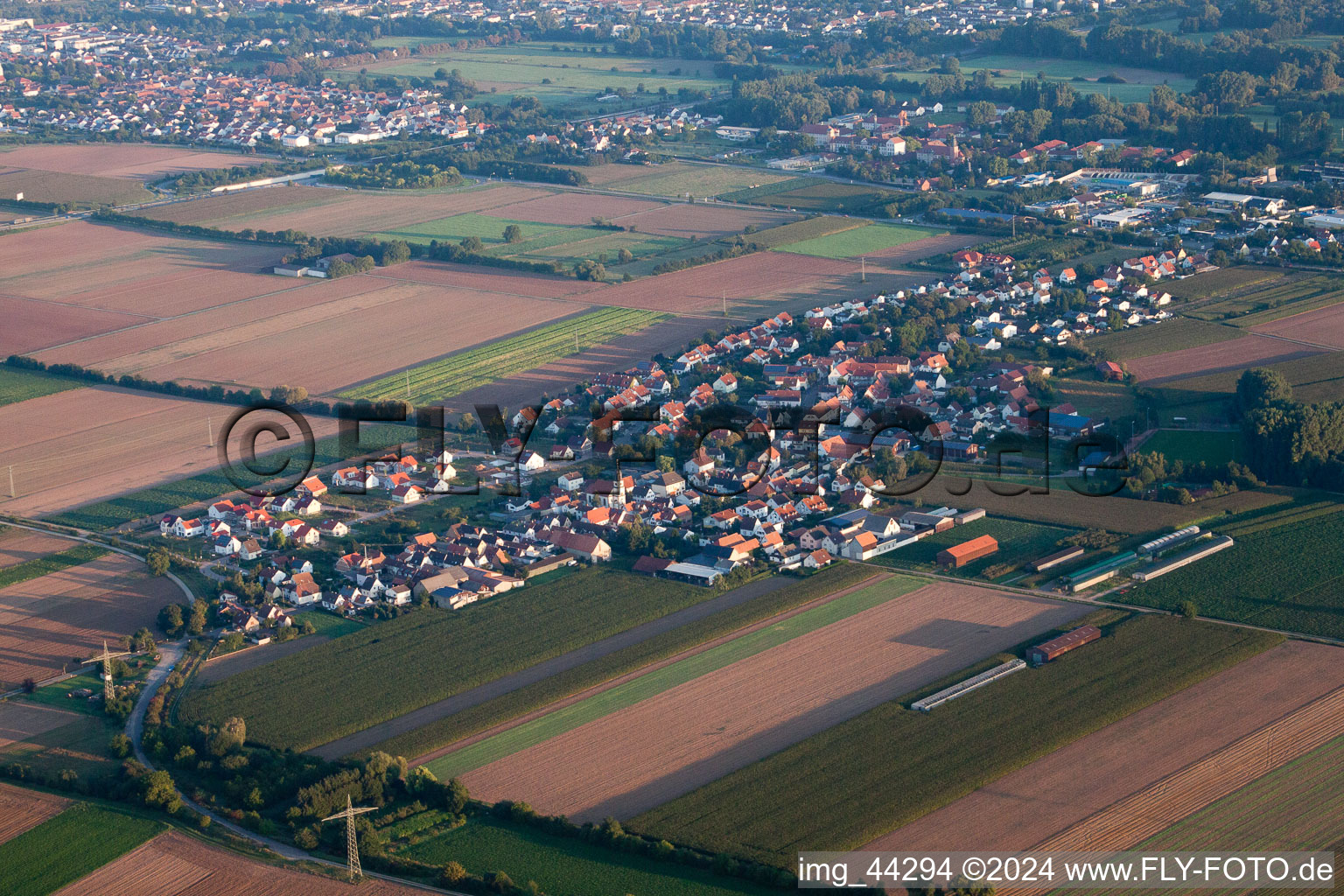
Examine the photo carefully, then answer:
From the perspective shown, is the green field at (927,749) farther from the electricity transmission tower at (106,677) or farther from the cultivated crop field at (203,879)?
the electricity transmission tower at (106,677)

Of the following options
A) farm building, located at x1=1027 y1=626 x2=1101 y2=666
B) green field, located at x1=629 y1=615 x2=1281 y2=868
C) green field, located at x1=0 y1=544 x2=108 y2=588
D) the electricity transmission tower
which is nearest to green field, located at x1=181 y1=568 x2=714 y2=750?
the electricity transmission tower

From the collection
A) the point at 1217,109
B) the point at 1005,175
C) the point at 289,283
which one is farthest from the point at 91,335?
the point at 1217,109

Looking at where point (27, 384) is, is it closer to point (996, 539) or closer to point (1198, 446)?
point (996, 539)

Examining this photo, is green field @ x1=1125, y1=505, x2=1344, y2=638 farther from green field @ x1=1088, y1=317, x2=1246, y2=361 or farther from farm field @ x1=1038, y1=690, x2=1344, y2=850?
green field @ x1=1088, y1=317, x2=1246, y2=361

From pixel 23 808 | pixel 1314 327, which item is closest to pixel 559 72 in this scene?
pixel 1314 327

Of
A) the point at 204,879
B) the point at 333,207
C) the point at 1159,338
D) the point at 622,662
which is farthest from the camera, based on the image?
the point at 333,207

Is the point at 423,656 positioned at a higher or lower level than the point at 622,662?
lower

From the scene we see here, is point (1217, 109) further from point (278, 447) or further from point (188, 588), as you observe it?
point (188, 588)
